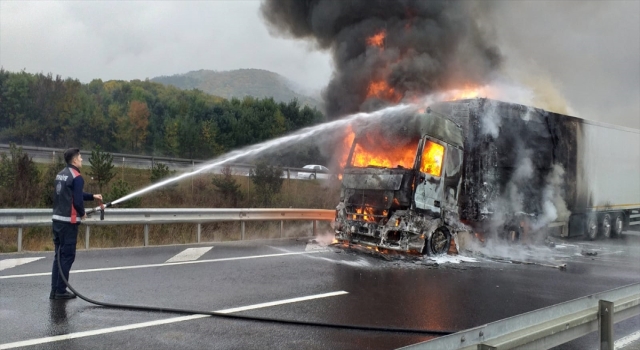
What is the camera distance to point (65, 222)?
5648mm

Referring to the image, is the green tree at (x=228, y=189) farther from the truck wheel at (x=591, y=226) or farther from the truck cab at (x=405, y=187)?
the truck wheel at (x=591, y=226)

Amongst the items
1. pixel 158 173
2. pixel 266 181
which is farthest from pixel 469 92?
pixel 158 173

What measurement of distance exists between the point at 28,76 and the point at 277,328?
155 ft

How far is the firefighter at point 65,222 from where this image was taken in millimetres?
5543

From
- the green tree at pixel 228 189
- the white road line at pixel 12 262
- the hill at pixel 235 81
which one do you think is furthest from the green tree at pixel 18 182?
Result: the hill at pixel 235 81

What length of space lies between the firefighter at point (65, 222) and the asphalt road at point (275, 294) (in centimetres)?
27

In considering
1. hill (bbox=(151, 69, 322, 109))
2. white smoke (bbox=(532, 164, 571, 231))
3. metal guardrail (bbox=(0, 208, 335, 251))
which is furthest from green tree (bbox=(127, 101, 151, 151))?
hill (bbox=(151, 69, 322, 109))

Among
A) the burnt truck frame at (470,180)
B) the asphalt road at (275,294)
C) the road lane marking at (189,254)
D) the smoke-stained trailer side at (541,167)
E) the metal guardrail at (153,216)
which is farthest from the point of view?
the smoke-stained trailer side at (541,167)

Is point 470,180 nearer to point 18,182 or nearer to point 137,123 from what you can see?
point 18,182

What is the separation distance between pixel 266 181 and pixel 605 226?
11.4 m

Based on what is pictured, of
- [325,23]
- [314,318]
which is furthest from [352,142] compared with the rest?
[314,318]

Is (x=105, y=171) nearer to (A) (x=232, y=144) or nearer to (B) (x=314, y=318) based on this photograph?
(B) (x=314, y=318)

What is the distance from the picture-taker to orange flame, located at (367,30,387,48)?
12.8m

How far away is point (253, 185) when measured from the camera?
18.6 metres
